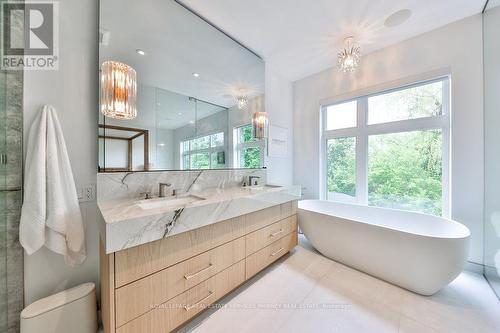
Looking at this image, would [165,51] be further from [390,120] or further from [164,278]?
[390,120]

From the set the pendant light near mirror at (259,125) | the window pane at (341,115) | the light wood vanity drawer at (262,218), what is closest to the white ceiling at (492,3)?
the window pane at (341,115)

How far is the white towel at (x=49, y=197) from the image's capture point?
1.04m

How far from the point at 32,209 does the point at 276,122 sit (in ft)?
9.38

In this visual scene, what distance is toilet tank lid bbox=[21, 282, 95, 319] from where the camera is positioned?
1003 mm

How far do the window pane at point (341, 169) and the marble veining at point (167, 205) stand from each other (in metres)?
1.05

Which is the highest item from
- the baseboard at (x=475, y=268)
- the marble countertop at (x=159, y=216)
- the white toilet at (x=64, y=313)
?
the marble countertop at (x=159, y=216)

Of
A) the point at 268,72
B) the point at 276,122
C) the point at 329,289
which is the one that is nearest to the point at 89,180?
the point at 329,289

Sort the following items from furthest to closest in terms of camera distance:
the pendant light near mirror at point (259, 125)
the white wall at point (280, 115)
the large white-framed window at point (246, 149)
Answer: the white wall at point (280, 115) → the pendant light near mirror at point (259, 125) → the large white-framed window at point (246, 149)

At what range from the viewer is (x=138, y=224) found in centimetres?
94

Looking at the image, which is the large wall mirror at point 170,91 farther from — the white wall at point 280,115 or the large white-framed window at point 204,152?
the white wall at point 280,115

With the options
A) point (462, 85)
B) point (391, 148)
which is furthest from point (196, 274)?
point (462, 85)
